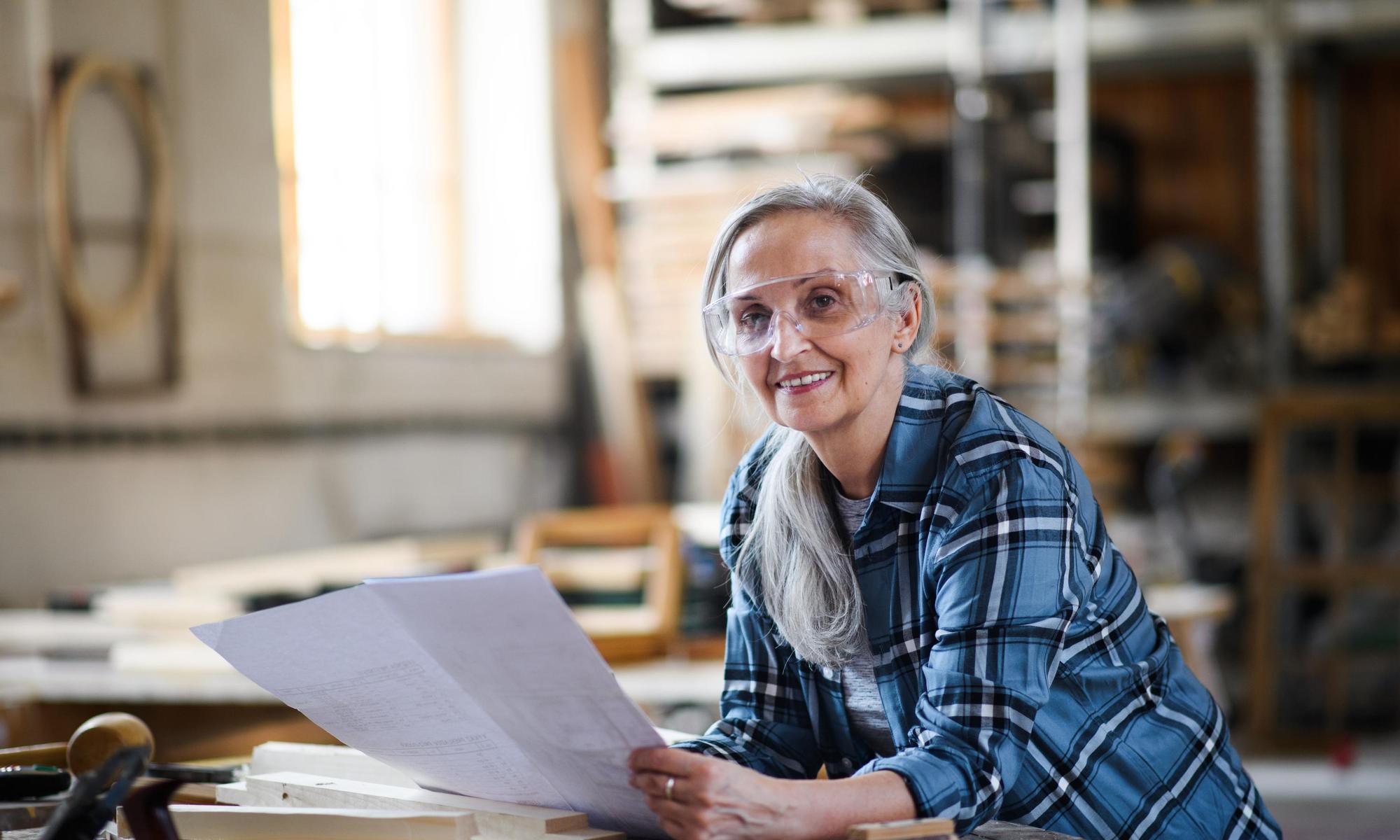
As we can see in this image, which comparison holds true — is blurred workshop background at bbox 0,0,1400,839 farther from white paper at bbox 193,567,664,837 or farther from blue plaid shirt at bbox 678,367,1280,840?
white paper at bbox 193,567,664,837

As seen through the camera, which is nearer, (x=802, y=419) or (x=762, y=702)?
(x=802, y=419)

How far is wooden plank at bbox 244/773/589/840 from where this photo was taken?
1.68m

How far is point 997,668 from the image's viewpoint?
172cm

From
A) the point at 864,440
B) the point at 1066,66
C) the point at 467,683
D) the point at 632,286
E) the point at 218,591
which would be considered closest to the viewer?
the point at 467,683

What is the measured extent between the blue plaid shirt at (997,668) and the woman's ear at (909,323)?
5 centimetres

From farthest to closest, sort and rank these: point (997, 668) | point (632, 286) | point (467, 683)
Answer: point (632, 286) < point (997, 668) < point (467, 683)

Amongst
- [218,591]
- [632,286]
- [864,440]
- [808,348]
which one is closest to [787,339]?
[808,348]

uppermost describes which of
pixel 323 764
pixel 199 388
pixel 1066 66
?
pixel 1066 66

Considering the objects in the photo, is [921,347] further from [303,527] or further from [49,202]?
[303,527]

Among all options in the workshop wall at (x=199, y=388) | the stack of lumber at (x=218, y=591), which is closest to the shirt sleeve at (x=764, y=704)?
the stack of lumber at (x=218, y=591)

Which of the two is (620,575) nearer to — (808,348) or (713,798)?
(808,348)

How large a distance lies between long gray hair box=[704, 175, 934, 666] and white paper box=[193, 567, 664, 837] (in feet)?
1.38

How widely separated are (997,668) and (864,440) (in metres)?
0.41

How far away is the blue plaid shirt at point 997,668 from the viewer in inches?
67.9
